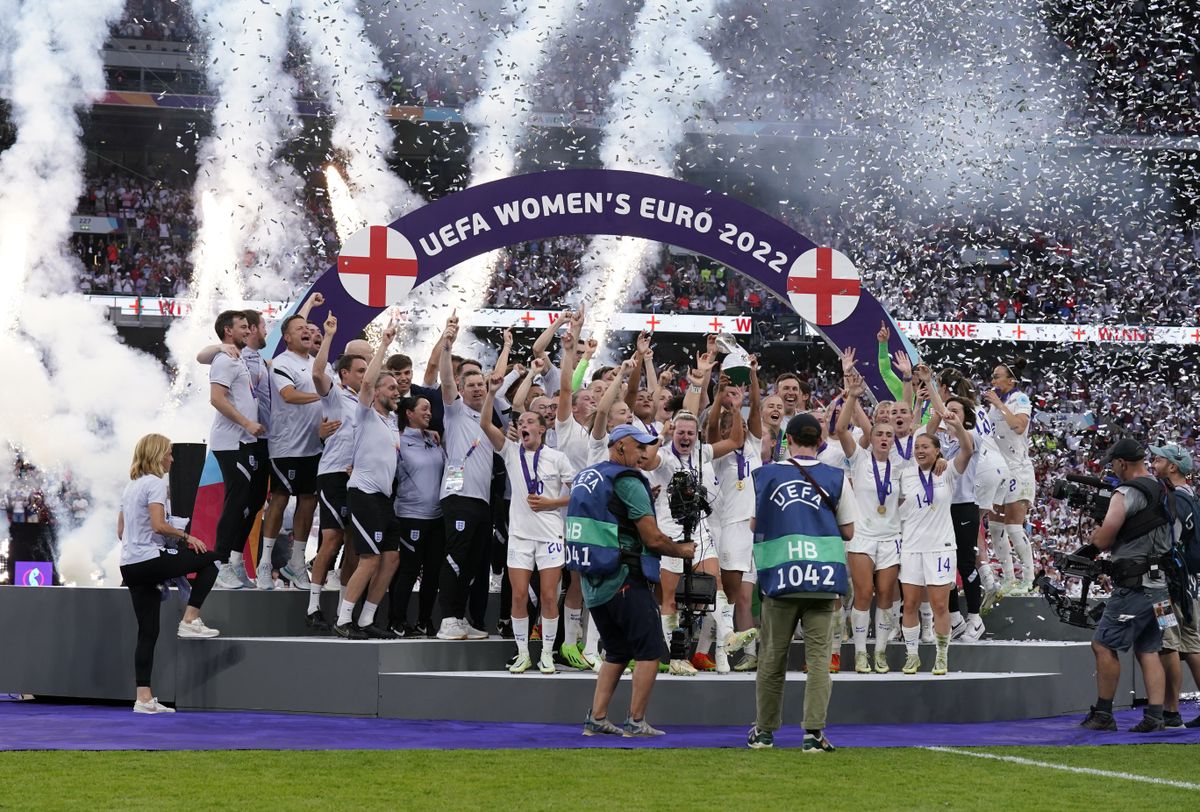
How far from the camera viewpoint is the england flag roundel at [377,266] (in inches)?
441

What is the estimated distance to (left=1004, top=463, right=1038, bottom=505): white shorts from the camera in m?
12.2

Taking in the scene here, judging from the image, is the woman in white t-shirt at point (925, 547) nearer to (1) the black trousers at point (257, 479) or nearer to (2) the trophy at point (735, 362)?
(2) the trophy at point (735, 362)

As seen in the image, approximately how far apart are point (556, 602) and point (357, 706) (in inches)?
54.8

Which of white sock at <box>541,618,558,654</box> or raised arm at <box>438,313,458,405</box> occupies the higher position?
raised arm at <box>438,313,458,405</box>

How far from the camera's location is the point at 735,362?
1054cm

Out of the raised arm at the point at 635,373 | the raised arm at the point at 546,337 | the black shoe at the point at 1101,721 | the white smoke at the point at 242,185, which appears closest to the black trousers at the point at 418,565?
the raised arm at the point at 546,337

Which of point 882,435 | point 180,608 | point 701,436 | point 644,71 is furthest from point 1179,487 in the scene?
point 644,71

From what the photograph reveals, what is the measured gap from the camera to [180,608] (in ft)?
32.2

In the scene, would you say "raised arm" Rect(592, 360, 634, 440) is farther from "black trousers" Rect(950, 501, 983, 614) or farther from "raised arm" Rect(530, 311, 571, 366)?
"black trousers" Rect(950, 501, 983, 614)

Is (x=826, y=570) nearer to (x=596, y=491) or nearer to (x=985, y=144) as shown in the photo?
(x=596, y=491)

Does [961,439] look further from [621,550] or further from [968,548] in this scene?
[621,550]

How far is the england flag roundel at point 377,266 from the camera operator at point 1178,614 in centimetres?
546

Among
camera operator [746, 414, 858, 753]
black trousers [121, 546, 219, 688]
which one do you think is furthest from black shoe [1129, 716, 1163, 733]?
black trousers [121, 546, 219, 688]

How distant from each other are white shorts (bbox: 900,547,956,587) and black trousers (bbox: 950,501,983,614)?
971mm
